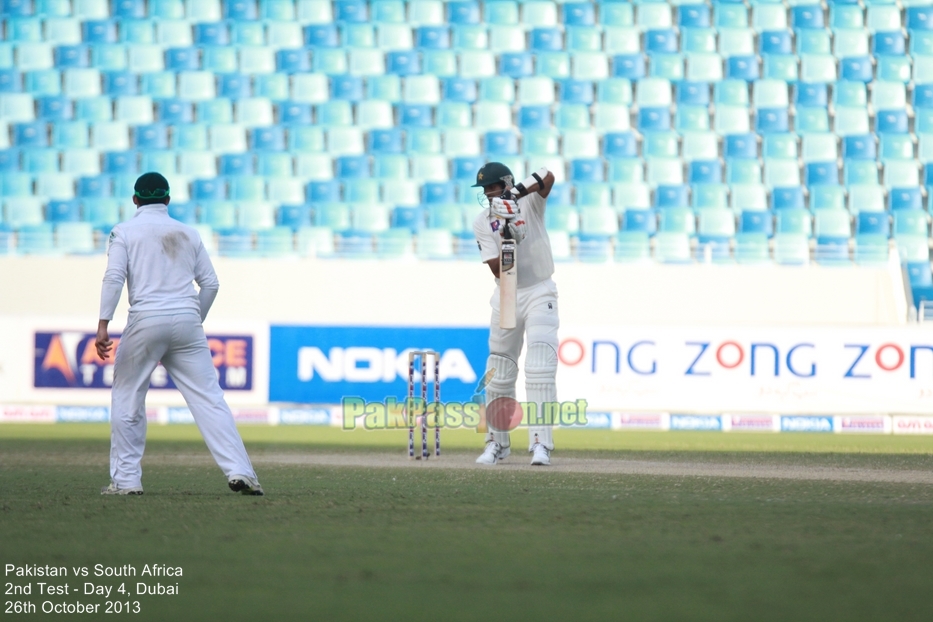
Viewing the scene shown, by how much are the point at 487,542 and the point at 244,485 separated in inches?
93.2

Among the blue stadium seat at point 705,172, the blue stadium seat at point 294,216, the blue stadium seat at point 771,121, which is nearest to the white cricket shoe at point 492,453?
the blue stadium seat at point 294,216

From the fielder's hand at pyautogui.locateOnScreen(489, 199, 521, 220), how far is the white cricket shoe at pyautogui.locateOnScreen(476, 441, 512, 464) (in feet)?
6.64

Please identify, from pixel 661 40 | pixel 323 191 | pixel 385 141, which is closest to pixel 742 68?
pixel 661 40

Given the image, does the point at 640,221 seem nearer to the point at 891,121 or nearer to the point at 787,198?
the point at 787,198

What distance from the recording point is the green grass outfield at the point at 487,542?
3.77 metres

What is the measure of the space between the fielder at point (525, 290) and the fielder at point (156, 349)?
283 centimetres

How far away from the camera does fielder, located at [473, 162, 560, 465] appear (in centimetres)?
934

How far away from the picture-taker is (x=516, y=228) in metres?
9.36

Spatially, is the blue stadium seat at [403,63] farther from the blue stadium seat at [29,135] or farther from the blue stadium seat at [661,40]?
the blue stadium seat at [29,135]

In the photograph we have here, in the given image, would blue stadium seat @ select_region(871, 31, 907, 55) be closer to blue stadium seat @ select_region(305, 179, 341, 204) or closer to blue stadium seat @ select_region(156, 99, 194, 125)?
blue stadium seat @ select_region(305, 179, 341, 204)

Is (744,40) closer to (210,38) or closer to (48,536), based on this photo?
(210,38)

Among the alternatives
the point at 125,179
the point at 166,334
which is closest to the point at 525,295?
the point at 166,334

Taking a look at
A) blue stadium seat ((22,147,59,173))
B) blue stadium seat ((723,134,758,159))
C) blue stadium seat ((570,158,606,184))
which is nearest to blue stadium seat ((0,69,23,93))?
blue stadium seat ((22,147,59,173))

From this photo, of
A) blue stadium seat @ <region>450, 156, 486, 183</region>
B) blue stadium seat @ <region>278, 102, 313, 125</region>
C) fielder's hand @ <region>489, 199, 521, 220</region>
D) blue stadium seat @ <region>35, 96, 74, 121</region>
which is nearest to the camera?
fielder's hand @ <region>489, 199, 521, 220</region>
